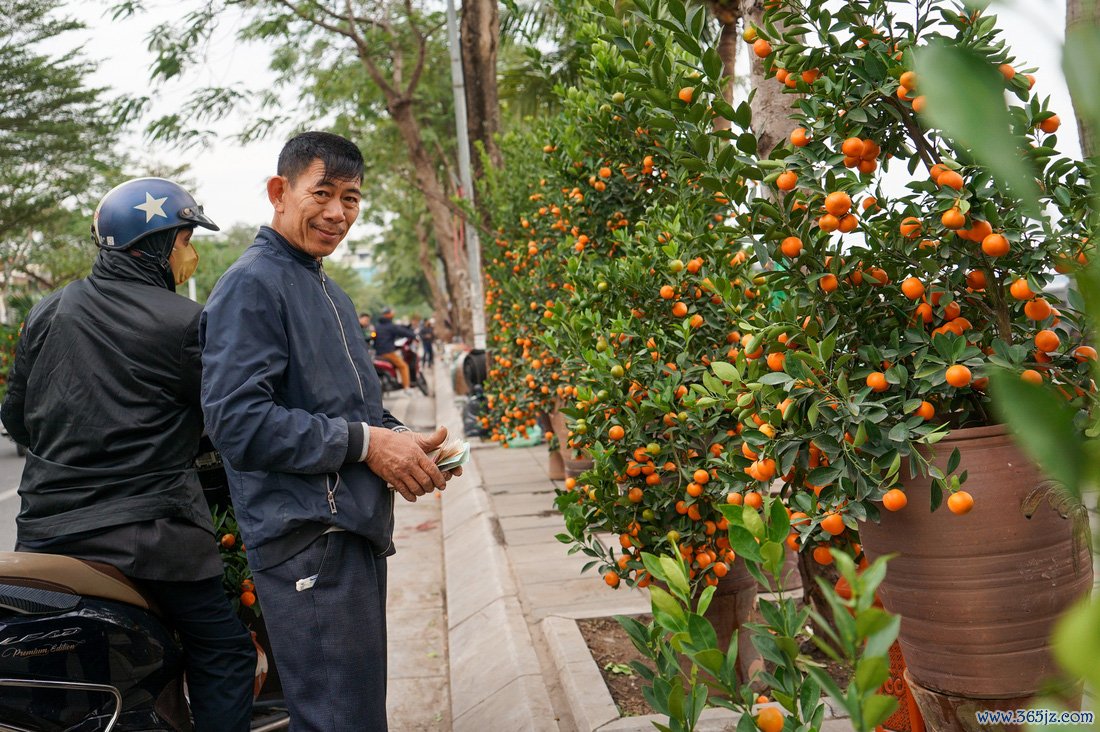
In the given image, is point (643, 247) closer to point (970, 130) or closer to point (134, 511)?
point (134, 511)

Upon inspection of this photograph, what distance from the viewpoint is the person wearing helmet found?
2.71 m

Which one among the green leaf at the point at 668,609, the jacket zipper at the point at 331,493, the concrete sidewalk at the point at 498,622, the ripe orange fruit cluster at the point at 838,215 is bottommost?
the concrete sidewalk at the point at 498,622

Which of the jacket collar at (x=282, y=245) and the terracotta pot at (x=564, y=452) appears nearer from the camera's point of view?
the jacket collar at (x=282, y=245)

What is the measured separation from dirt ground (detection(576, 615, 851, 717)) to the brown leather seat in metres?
1.61

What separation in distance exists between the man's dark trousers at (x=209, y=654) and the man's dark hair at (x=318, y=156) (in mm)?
1275

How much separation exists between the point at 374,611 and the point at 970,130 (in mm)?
2309

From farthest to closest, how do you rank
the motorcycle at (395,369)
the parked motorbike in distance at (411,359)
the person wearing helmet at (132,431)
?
the parked motorbike in distance at (411,359), the motorcycle at (395,369), the person wearing helmet at (132,431)

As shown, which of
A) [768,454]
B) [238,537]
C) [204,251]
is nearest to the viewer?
[768,454]

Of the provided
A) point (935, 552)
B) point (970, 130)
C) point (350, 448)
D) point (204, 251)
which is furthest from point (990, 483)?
point (204, 251)

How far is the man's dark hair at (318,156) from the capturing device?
253cm

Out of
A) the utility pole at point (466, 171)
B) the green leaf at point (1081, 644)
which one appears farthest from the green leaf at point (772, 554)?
the utility pole at point (466, 171)

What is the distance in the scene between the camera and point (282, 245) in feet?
8.30

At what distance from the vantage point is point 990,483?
2111 millimetres

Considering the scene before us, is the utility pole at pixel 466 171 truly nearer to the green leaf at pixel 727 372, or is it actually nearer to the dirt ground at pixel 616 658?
the dirt ground at pixel 616 658
